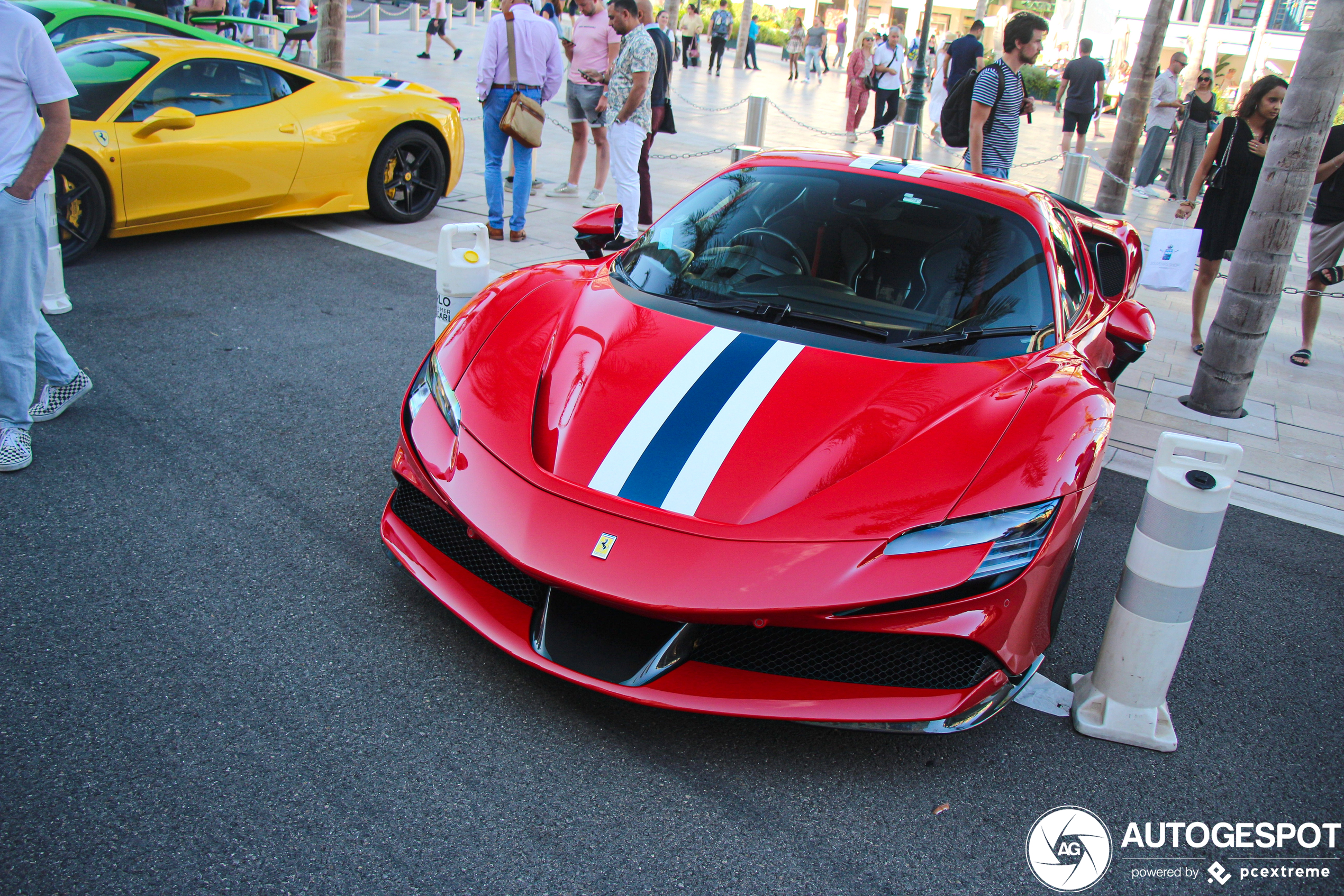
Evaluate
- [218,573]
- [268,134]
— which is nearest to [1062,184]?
[268,134]

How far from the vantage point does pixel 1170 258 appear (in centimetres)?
548

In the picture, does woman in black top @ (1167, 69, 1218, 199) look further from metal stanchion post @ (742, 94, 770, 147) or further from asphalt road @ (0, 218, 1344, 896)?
asphalt road @ (0, 218, 1344, 896)

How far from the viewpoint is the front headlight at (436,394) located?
2732mm

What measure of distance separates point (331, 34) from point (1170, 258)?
9608mm

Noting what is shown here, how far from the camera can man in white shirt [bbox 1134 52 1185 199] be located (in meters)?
12.9

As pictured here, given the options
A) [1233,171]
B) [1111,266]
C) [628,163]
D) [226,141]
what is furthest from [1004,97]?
[226,141]

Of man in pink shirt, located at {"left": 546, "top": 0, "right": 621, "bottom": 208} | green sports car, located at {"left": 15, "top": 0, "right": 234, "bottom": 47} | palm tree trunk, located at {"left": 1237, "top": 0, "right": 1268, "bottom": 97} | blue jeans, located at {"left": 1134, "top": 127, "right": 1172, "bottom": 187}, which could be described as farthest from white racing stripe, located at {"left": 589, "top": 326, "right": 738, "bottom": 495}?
palm tree trunk, located at {"left": 1237, "top": 0, "right": 1268, "bottom": 97}

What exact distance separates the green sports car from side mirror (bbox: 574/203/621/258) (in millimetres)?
4762

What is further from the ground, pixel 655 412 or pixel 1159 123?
pixel 1159 123

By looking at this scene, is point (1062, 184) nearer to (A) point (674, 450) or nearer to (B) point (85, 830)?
(A) point (674, 450)

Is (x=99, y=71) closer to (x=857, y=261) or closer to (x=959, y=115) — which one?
(x=857, y=261)

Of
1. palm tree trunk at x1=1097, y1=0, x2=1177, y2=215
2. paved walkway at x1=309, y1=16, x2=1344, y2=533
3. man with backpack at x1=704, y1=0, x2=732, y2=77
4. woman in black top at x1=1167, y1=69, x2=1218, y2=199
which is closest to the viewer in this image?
paved walkway at x1=309, y1=16, x2=1344, y2=533

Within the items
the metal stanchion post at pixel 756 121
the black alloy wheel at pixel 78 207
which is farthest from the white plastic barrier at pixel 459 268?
the metal stanchion post at pixel 756 121

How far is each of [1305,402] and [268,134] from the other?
6.97m
